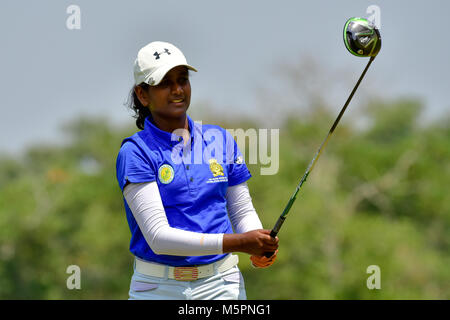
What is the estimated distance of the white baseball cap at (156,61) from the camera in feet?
11.1

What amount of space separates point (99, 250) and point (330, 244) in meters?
11.3

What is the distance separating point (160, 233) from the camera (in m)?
3.20

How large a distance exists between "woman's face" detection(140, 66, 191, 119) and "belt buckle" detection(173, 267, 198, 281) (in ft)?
2.57

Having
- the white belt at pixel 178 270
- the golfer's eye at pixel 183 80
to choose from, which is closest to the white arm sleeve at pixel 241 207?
the white belt at pixel 178 270

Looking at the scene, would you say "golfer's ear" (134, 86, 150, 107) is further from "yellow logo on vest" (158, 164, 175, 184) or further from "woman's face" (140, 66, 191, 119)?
"yellow logo on vest" (158, 164, 175, 184)

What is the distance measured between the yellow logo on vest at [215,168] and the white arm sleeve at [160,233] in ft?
1.07

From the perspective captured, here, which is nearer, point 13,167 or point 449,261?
point 449,261

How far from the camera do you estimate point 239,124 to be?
93.5 ft

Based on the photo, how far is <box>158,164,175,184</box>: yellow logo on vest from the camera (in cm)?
332

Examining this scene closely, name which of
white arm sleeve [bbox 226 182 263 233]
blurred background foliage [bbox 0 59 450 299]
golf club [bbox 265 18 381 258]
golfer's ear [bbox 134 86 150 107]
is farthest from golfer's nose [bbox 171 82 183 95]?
blurred background foliage [bbox 0 59 450 299]

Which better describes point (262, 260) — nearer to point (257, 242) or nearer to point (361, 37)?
point (257, 242)
